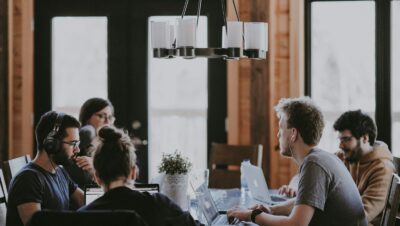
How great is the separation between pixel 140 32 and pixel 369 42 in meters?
1.80

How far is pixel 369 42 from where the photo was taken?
5.40 m

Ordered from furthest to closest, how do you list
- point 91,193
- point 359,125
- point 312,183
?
1. point 359,125
2. point 91,193
3. point 312,183

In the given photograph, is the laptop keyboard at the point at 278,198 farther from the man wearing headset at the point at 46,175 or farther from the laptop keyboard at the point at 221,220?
the man wearing headset at the point at 46,175

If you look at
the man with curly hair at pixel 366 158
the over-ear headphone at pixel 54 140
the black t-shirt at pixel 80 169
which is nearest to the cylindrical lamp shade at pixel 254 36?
the man with curly hair at pixel 366 158

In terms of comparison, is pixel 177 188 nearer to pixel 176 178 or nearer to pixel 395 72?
pixel 176 178

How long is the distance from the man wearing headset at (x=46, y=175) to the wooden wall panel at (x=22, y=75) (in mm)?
2385

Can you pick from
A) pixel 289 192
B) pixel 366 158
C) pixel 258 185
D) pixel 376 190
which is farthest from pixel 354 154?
pixel 258 185

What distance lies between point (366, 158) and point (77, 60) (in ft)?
9.08

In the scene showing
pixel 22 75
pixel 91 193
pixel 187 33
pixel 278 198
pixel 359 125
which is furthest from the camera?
pixel 22 75

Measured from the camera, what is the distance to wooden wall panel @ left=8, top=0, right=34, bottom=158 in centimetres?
554

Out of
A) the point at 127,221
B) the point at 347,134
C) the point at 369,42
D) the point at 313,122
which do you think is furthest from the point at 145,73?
the point at 127,221

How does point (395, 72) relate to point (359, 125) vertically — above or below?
above

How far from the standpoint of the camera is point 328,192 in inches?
111

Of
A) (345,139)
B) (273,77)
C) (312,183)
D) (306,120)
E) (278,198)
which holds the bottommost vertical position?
(278,198)
